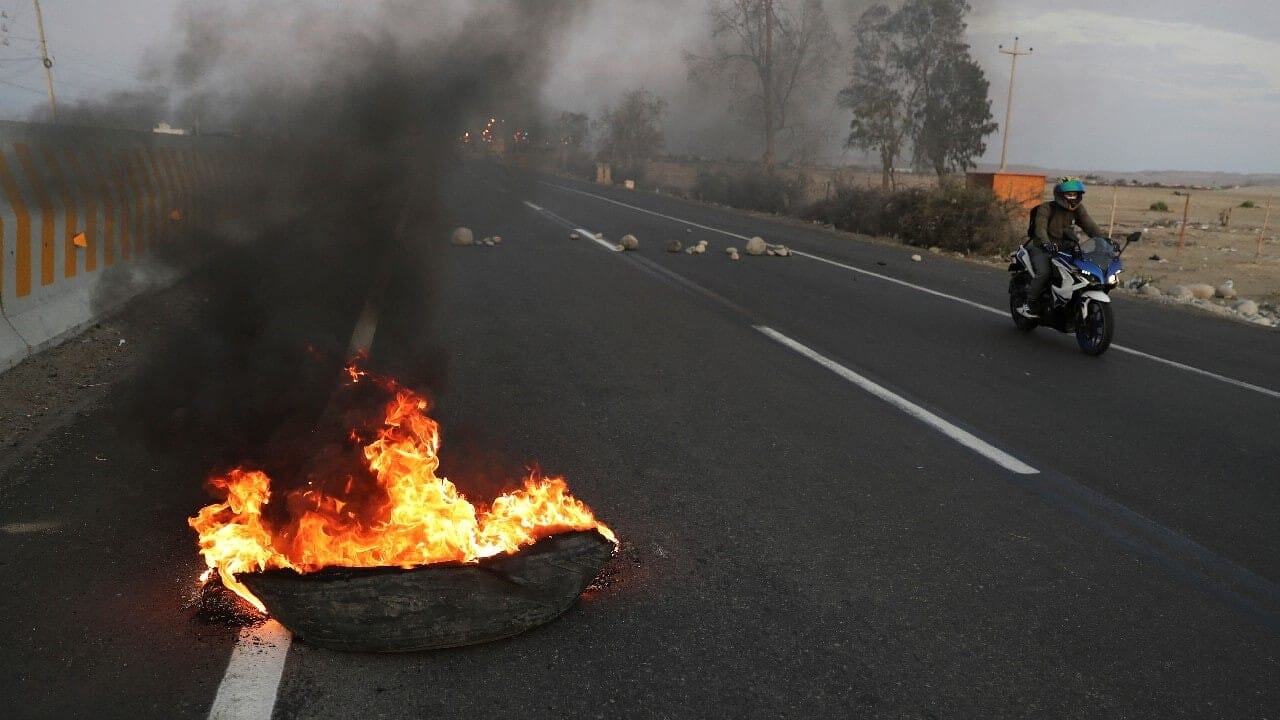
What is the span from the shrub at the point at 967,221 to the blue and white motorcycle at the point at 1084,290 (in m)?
11.4

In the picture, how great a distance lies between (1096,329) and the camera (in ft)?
27.9

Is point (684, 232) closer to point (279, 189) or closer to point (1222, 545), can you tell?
point (279, 189)

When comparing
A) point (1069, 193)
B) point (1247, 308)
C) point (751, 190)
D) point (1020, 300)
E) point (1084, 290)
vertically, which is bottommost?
point (751, 190)

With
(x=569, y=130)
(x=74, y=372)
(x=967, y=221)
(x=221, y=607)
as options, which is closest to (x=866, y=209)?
(x=967, y=221)

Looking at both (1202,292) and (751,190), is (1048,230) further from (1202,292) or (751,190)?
(751,190)

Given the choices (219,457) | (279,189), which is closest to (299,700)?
(219,457)

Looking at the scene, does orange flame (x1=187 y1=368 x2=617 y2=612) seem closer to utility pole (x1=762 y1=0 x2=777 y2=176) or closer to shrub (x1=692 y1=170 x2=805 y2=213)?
shrub (x1=692 y1=170 x2=805 y2=213)

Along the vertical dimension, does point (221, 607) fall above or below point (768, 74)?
below

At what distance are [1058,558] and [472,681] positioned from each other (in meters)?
2.54

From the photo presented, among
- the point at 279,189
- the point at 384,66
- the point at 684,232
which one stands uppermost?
the point at 384,66

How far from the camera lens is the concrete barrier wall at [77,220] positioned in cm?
720

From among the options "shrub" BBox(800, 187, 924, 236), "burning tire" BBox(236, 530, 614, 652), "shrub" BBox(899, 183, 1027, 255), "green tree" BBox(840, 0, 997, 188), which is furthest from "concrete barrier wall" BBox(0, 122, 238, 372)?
"green tree" BBox(840, 0, 997, 188)

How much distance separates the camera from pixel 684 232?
69.2 feet

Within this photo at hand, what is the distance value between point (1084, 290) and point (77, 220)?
9.30 m
